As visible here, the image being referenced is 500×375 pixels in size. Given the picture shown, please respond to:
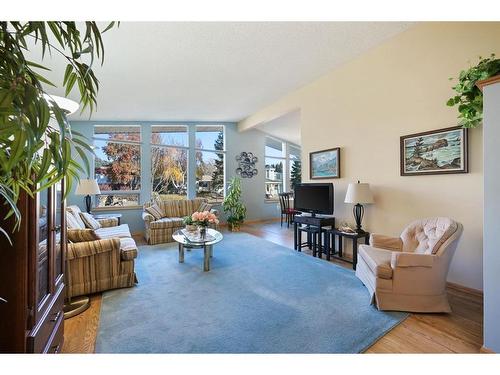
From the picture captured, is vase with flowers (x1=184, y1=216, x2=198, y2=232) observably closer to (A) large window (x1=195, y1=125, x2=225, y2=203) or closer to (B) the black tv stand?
(B) the black tv stand

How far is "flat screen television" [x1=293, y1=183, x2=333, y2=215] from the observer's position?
152 inches

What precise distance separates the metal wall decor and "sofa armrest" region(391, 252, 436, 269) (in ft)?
17.3

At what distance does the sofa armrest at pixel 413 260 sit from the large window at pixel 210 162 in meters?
5.19

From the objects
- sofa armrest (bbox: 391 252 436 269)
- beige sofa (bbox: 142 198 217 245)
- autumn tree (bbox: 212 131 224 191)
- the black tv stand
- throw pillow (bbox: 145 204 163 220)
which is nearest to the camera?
sofa armrest (bbox: 391 252 436 269)

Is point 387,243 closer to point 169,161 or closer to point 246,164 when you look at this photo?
point 246,164

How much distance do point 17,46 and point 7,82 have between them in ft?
0.42

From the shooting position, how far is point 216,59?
330 centimetres

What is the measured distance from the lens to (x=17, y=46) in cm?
58

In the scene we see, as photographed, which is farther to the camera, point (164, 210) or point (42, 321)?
point (164, 210)

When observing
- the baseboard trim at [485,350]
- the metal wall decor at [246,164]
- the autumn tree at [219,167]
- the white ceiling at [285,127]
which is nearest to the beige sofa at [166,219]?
the autumn tree at [219,167]

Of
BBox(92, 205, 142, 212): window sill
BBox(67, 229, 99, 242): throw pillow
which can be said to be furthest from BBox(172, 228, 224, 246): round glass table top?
BBox(92, 205, 142, 212): window sill

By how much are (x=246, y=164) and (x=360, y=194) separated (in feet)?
14.1
